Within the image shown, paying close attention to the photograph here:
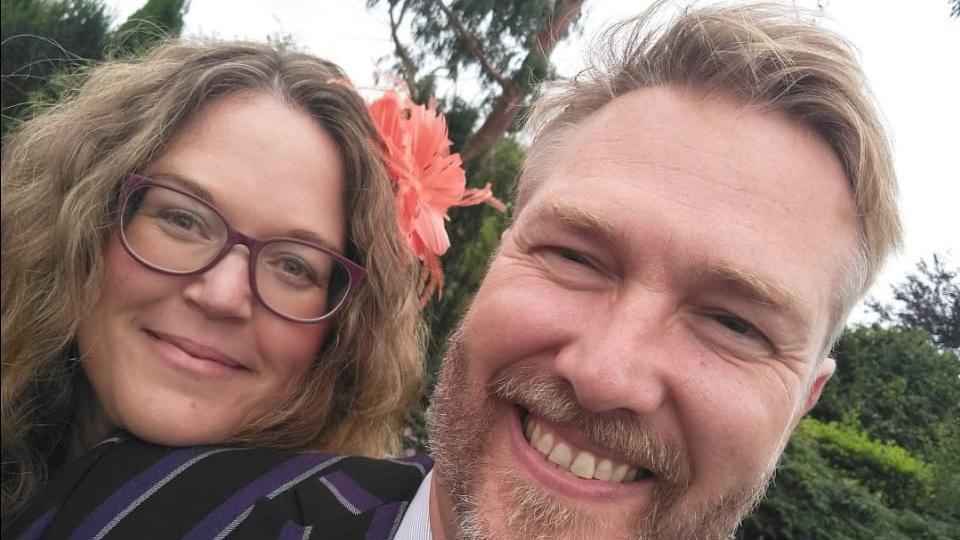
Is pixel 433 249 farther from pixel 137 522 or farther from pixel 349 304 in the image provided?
pixel 137 522

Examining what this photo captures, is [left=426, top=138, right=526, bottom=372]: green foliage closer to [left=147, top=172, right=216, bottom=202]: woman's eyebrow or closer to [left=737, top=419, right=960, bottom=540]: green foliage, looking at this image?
[left=737, top=419, right=960, bottom=540]: green foliage

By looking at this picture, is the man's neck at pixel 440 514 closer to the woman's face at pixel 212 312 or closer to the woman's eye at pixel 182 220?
the woman's face at pixel 212 312

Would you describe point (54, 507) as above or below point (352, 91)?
below

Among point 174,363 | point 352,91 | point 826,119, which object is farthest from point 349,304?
point 826,119

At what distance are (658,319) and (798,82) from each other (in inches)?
23.9

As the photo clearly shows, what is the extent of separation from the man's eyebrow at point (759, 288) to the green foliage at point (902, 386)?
225mm

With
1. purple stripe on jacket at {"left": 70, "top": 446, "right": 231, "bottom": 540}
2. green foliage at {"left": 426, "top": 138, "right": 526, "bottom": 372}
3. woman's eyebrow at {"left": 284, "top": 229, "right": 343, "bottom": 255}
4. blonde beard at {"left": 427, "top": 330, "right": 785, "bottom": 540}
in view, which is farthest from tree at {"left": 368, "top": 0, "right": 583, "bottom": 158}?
purple stripe on jacket at {"left": 70, "top": 446, "right": 231, "bottom": 540}

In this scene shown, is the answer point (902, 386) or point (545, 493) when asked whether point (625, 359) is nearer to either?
point (545, 493)

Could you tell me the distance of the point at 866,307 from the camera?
4.66 feet

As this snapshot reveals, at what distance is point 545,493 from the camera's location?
4.13 ft

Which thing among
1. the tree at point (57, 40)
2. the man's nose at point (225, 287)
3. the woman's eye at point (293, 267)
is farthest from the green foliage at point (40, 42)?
the woman's eye at point (293, 267)

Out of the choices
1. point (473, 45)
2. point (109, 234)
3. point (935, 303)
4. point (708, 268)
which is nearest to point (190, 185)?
point (109, 234)

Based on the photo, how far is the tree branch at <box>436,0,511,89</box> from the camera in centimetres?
246

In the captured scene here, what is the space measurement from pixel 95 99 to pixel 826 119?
177 centimetres
